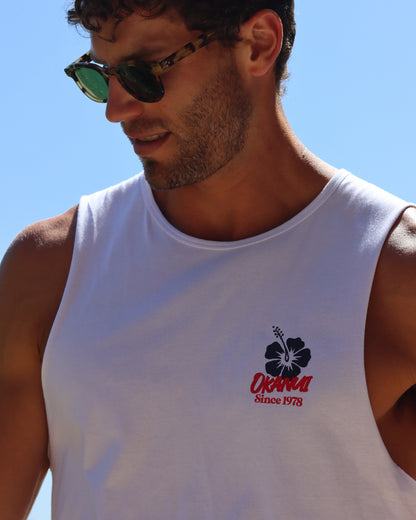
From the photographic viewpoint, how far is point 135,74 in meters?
1.95

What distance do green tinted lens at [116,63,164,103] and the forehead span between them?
0.04 meters

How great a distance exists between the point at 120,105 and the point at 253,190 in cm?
46

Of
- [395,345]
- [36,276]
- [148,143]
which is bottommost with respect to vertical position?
[395,345]

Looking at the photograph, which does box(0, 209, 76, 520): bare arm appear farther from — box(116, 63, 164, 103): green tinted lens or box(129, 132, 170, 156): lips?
box(116, 63, 164, 103): green tinted lens

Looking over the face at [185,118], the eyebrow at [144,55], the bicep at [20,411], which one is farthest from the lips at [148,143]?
the bicep at [20,411]

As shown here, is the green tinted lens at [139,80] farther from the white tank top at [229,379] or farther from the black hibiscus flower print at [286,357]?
the black hibiscus flower print at [286,357]

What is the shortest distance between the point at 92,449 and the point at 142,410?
0.60 feet

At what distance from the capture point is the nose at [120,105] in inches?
78.7

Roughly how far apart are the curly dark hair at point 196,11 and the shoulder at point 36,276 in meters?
0.60

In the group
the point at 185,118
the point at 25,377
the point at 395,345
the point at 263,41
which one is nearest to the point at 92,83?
the point at 185,118

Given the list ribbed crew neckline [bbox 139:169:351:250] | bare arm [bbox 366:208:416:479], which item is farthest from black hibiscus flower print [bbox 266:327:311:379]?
ribbed crew neckline [bbox 139:169:351:250]

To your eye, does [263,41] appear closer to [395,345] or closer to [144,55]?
[144,55]

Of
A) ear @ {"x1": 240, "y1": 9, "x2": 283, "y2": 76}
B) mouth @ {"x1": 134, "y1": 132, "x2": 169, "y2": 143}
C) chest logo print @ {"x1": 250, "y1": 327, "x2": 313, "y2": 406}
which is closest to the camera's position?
chest logo print @ {"x1": 250, "y1": 327, "x2": 313, "y2": 406}

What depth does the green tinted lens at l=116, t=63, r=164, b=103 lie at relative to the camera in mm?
A: 1949
